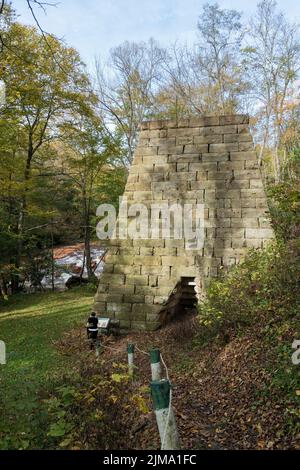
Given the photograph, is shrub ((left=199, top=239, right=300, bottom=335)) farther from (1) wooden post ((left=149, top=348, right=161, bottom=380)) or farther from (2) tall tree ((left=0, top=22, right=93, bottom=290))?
(2) tall tree ((left=0, top=22, right=93, bottom=290))

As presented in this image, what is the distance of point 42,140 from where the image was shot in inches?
651

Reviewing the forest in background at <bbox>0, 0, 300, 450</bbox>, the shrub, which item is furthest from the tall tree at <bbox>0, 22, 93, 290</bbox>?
the shrub

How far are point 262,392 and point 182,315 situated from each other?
463cm

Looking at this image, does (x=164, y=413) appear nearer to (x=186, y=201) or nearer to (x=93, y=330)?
(x=93, y=330)

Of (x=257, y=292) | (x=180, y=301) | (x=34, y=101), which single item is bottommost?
(x=180, y=301)

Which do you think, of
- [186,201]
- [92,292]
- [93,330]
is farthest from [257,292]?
[92,292]

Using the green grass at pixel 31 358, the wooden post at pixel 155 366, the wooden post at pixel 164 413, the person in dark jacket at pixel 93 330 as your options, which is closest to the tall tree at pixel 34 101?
the green grass at pixel 31 358

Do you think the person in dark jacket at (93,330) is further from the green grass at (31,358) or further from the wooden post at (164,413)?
the wooden post at (164,413)

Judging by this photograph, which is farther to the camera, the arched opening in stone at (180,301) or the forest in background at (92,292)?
the arched opening in stone at (180,301)

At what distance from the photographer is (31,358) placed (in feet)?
24.6

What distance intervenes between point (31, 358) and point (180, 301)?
3.66m

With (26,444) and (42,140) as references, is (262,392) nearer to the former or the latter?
(26,444)

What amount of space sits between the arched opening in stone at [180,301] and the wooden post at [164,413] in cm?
528

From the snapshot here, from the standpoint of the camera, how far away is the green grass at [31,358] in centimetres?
297
